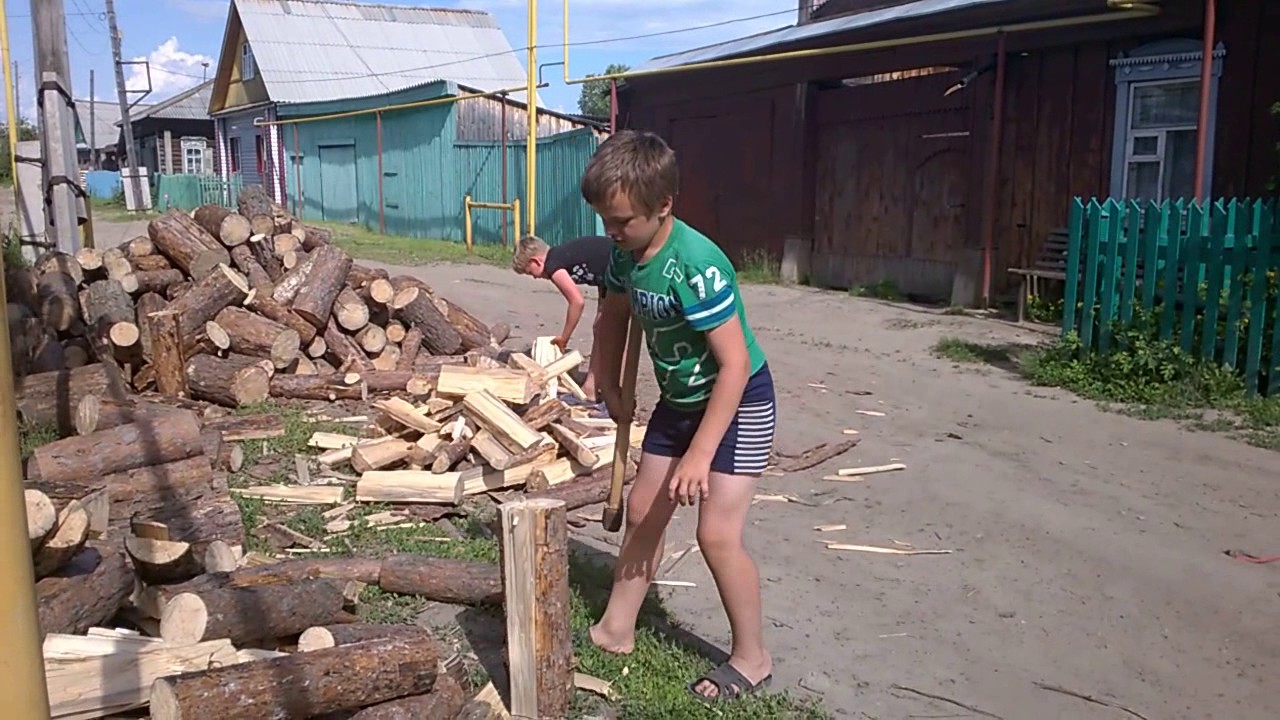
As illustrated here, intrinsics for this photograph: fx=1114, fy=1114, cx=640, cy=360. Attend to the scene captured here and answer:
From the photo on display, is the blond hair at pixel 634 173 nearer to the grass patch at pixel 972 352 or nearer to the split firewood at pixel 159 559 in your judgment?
the split firewood at pixel 159 559

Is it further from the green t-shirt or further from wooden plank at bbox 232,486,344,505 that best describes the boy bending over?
the green t-shirt

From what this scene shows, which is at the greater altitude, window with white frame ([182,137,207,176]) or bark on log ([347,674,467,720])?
window with white frame ([182,137,207,176])

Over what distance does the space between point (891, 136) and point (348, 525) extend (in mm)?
11263

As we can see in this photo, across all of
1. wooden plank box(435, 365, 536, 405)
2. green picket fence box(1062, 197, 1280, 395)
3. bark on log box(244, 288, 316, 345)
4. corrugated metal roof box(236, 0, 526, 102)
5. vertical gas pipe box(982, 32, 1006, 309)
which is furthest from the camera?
corrugated metal roof box(236, 0, 526, 102)

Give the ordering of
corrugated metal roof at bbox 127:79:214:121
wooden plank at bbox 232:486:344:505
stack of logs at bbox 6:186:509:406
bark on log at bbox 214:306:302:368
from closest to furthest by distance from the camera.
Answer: wooden plank at bbox 232:486:344:505 < stack of logs at bbox 6:186:509:406 < bark on log at bbox 214:306:302:368 < corrugated metal roof at bbox 127:79:214:121

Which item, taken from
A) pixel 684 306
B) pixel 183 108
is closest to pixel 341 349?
pixel 684 306

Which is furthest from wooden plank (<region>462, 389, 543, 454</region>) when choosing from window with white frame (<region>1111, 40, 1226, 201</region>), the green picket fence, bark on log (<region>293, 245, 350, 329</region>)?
window with white frame (<region>1111, 40, 1226, 201</region>)

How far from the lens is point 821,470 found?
22.3 ft

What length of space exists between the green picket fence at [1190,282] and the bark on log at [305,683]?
7.25 metres

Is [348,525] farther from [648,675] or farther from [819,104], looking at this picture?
[819,104]

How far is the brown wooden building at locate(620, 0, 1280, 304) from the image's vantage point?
37.0ft

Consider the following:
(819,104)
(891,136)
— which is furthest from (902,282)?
(819,104)

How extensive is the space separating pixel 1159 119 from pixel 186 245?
9.74m

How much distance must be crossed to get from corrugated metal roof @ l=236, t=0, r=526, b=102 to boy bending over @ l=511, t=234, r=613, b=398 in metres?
26.7
